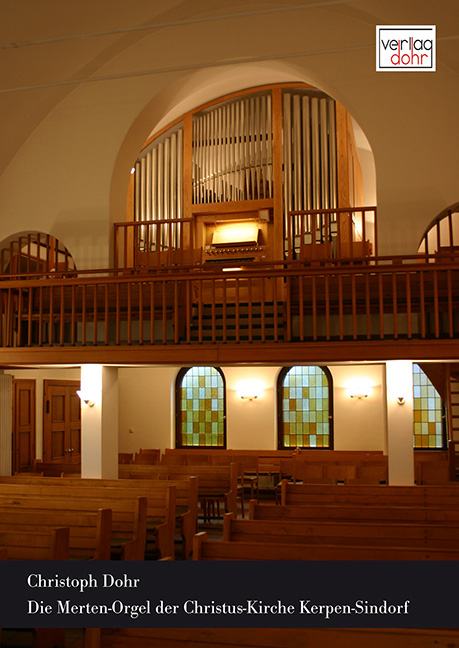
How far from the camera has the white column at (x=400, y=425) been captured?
8.03 meters

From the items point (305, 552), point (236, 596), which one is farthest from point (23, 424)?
point (236, 596)

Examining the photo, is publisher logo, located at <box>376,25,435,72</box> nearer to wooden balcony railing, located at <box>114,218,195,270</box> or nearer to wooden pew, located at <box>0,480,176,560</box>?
wooden balcony railing, located at <box>114,218,195,270</box>

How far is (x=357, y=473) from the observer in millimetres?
9578

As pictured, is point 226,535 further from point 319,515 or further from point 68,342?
point 68,342

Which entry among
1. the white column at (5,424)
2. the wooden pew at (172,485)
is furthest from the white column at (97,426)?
the white column at (5,424)

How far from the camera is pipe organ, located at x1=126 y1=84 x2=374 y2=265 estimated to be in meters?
12.5

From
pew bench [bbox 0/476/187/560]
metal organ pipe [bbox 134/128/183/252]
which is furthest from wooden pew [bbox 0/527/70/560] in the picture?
metal organ pipe [bbox 134/128/183/252]

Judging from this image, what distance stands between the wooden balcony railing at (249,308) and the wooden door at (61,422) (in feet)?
13.6

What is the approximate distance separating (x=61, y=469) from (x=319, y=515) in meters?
5.91

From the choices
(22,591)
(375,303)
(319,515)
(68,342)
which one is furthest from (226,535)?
(68,342)

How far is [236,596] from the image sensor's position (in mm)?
3293

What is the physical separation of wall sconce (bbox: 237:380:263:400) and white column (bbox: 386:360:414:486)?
5746 mm

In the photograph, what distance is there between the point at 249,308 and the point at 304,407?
20.7 ft

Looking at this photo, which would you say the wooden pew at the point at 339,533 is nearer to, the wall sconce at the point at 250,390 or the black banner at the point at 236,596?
the black banner at the point at 236,596
